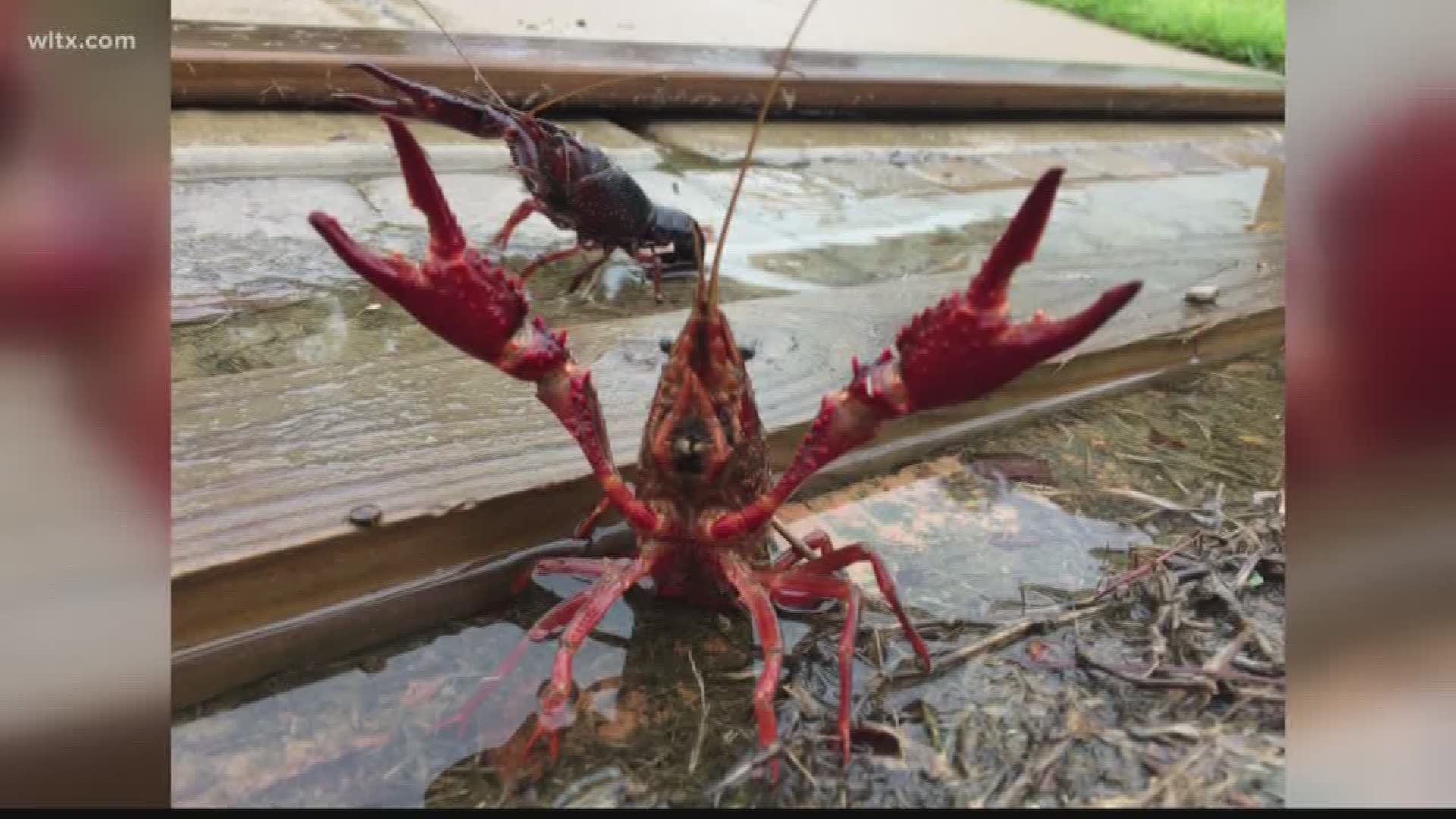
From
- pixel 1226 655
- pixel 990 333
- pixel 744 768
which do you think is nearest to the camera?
pixel 990 333

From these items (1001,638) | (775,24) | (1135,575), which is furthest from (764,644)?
(775,24)

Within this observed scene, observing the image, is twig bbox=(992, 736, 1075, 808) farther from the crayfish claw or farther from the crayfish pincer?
the crayfish pincer

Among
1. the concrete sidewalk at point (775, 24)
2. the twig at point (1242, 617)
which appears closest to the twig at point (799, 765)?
the twig at point (1242, 617)

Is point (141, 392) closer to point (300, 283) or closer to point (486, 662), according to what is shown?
point (486, 662)

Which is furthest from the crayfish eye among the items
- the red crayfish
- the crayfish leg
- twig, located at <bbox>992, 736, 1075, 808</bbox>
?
twig, located at <bbox>992, 736, 1075, 808</bbox>

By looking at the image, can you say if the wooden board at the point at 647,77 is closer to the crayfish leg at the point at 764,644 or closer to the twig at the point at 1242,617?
the crayfish leg at the point at 764,644

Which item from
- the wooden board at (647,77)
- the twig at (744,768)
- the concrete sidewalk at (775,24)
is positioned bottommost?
the twig at (744,768)

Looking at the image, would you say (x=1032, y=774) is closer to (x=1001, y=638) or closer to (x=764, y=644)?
(x=1001, y=638)

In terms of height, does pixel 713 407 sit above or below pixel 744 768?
above
